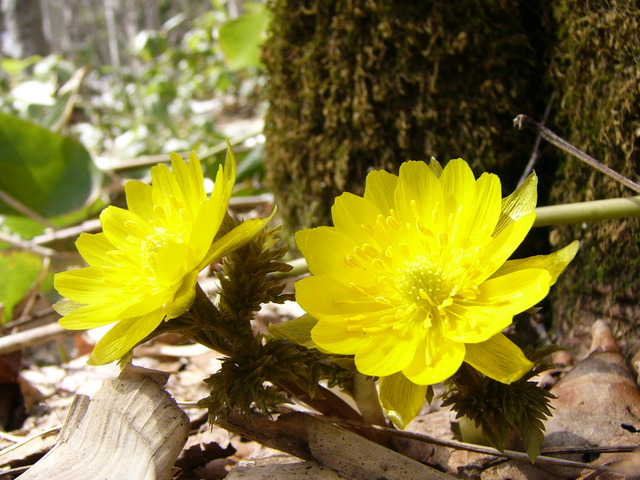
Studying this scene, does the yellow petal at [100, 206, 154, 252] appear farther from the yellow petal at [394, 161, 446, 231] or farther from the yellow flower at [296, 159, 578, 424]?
the yellow petal at [394, 161, 446, 231]

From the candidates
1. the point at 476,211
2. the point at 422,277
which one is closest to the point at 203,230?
the point at 422,277

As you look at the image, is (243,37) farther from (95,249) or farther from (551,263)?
(551,263)

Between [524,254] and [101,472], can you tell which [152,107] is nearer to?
[524,254]

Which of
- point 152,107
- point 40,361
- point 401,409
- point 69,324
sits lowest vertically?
point 40,361

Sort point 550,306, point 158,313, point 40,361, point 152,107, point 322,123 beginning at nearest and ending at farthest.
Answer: point 158,313 → point 550,306 → point 322,123 → point 40,361 → point 152,107

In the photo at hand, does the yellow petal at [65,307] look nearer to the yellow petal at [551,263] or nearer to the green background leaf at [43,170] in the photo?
the yellow petal at [551,263]

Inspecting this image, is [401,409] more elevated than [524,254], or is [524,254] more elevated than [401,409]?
[401,409]

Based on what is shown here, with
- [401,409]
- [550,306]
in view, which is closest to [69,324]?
[401,409]
